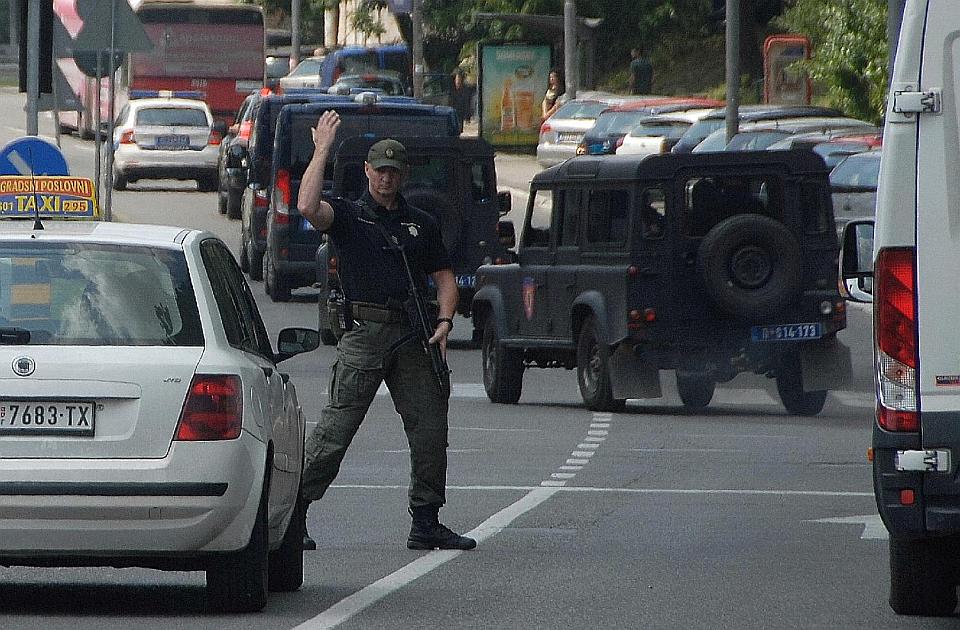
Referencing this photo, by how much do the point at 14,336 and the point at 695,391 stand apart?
1325cm

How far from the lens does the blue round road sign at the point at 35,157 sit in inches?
805

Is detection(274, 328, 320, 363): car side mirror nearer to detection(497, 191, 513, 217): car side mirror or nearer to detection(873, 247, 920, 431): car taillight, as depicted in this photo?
detection(873, 247, 920, 431): car taillight

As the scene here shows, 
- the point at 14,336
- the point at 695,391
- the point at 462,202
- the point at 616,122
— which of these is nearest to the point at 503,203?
the point at 462,202

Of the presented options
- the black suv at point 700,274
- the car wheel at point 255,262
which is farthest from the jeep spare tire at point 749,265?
the car wheel at point 255,262

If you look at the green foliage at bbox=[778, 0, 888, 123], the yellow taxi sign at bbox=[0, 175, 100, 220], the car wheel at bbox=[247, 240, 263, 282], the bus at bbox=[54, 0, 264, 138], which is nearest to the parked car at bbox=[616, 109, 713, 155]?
the green foliage at bbox=[778, 0, 888, 123]

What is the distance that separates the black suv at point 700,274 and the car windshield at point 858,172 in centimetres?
1123

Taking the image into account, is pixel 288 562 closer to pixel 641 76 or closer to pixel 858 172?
pixel 858 172

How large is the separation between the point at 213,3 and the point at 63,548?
5193cm

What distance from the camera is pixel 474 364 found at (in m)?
24.8

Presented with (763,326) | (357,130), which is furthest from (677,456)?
(357,130)

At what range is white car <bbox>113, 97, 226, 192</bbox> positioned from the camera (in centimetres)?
4609

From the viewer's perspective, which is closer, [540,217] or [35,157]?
[35,157]

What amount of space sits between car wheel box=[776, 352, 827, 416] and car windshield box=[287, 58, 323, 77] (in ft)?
160

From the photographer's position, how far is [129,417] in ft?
28.6
